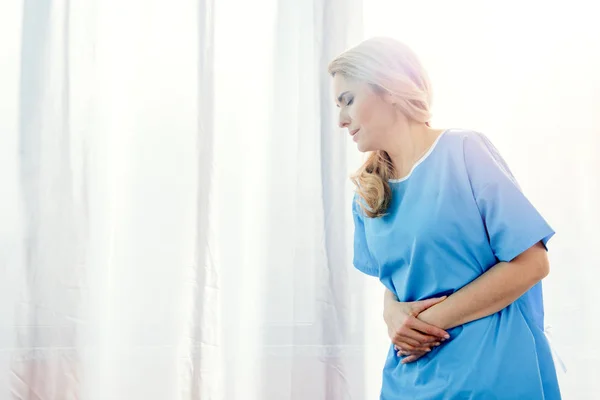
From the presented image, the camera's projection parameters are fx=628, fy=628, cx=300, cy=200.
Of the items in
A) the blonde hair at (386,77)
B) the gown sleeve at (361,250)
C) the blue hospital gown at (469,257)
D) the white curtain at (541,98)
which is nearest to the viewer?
the blue hospital gown at (469,257)

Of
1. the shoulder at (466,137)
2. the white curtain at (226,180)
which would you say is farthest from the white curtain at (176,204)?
the shoulder at (466,137)

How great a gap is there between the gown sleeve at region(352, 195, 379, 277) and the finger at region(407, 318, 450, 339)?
0.18 m

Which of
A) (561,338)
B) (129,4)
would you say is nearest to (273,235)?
(129,4)

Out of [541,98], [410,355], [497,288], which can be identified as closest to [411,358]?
[410,355]

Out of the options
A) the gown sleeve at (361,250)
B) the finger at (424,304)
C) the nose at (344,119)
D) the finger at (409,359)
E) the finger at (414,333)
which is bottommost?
the finger at (409,359)

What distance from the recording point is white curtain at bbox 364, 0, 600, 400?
5.13 ft

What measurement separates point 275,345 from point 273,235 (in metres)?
0.26

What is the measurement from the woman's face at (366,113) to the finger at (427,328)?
309 mm

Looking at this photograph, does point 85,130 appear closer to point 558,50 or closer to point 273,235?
point 273,235

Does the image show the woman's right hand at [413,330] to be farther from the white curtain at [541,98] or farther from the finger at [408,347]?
the white curtain at [541,98]

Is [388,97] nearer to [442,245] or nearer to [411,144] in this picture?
[411,144]

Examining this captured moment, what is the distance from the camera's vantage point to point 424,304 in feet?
3.34

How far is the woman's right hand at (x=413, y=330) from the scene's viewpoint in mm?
998

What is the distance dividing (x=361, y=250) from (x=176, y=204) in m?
0.51
